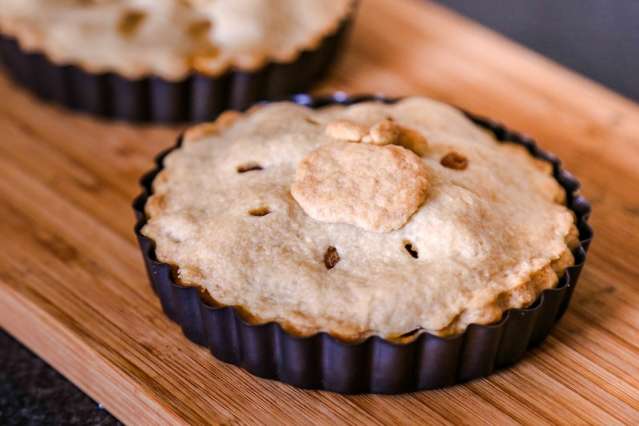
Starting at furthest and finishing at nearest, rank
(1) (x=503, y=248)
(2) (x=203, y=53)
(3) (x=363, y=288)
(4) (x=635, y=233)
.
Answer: (2) (x=203, y=53)
(4) (x=635, y=233)
(1) (x=503, y=248)
(3) (x=363, y=288)

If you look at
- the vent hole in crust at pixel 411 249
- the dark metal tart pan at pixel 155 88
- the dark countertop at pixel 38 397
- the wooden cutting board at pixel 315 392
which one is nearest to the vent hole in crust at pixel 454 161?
the vent hole in crust at pixel 411 249

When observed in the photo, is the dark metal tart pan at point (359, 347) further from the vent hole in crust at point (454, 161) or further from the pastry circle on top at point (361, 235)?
the vent hole in crust at point (454, 161)

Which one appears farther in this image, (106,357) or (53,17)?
(53,17)

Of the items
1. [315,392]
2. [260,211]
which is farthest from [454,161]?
[315,392]

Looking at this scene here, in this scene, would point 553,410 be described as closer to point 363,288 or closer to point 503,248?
point 503,248

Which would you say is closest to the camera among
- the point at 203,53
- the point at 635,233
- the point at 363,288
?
the point at 363,288

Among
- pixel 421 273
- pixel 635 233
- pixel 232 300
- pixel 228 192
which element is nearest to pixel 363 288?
pixel 421 273
